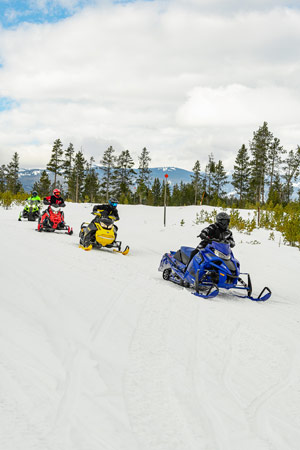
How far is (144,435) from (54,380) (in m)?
0.91

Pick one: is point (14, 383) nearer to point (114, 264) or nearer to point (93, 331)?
point (93, 331)

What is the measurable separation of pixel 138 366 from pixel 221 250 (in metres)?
3.89

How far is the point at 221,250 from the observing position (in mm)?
6750

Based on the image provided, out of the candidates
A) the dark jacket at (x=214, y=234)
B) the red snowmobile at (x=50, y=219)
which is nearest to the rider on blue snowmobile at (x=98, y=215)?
the red snowmobile at (x=50, y=219)

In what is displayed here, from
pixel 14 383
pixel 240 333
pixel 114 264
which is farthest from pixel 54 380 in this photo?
pixel 114 264

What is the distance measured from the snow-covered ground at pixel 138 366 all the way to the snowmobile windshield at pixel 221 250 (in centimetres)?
78

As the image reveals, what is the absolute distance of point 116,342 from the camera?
3.78 meters

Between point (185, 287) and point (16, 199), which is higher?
point (16, 199)

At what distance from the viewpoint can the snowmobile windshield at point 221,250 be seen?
6.73 meters

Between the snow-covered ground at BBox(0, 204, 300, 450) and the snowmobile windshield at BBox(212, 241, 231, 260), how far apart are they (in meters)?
0.78

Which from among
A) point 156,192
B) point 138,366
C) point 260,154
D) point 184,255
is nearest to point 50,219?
point 184,255

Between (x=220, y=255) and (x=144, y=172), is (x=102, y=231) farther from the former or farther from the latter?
(x=144, y=172)

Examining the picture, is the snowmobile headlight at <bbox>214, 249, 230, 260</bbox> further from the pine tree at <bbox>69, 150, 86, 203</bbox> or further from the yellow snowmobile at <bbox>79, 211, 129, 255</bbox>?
the pine tree at <bbox>69, 150, 86, 203</bbox>

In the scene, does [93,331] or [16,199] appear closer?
[93,331]
